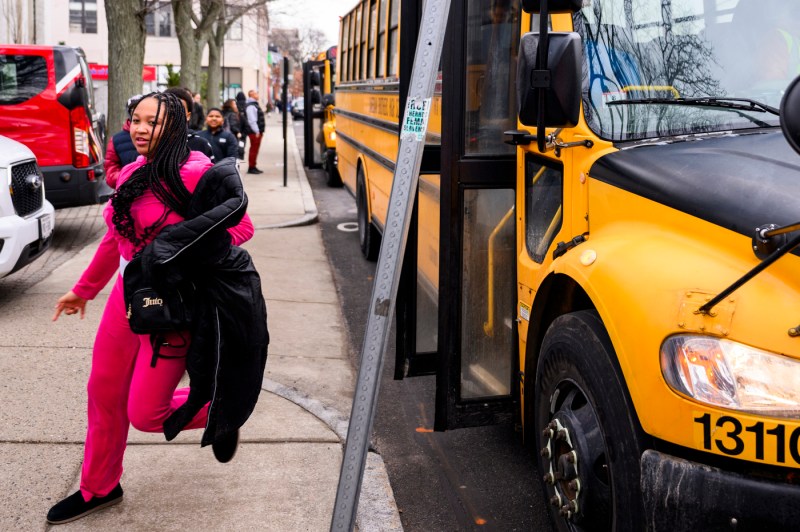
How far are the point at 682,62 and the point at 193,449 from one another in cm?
285

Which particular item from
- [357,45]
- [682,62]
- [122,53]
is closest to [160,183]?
[682,62]

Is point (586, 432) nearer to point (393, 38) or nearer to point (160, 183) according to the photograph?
point (160, 183)

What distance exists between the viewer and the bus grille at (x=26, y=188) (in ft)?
24.7

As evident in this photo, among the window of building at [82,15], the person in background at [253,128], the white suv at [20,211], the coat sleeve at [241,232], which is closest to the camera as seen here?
the coat sleeve at [241,232]

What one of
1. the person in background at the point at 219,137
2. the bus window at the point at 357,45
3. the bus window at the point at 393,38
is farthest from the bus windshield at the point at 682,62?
the bus window at the point at 357,45

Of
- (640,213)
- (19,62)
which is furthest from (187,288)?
(19,62)

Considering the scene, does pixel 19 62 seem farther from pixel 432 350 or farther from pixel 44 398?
pixel 432 350

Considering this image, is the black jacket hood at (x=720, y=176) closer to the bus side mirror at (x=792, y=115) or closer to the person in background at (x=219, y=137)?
the bus side mirror at (x=792, y=115)

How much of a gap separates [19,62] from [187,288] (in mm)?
8714

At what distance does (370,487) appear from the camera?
445 centimetres

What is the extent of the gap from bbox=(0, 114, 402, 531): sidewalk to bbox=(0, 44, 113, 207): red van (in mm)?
3555

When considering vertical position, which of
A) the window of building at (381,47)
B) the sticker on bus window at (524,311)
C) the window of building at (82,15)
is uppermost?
the window of building at (82,15)

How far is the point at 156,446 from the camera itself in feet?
15.8

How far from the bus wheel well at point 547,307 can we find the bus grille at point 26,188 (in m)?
4.94
